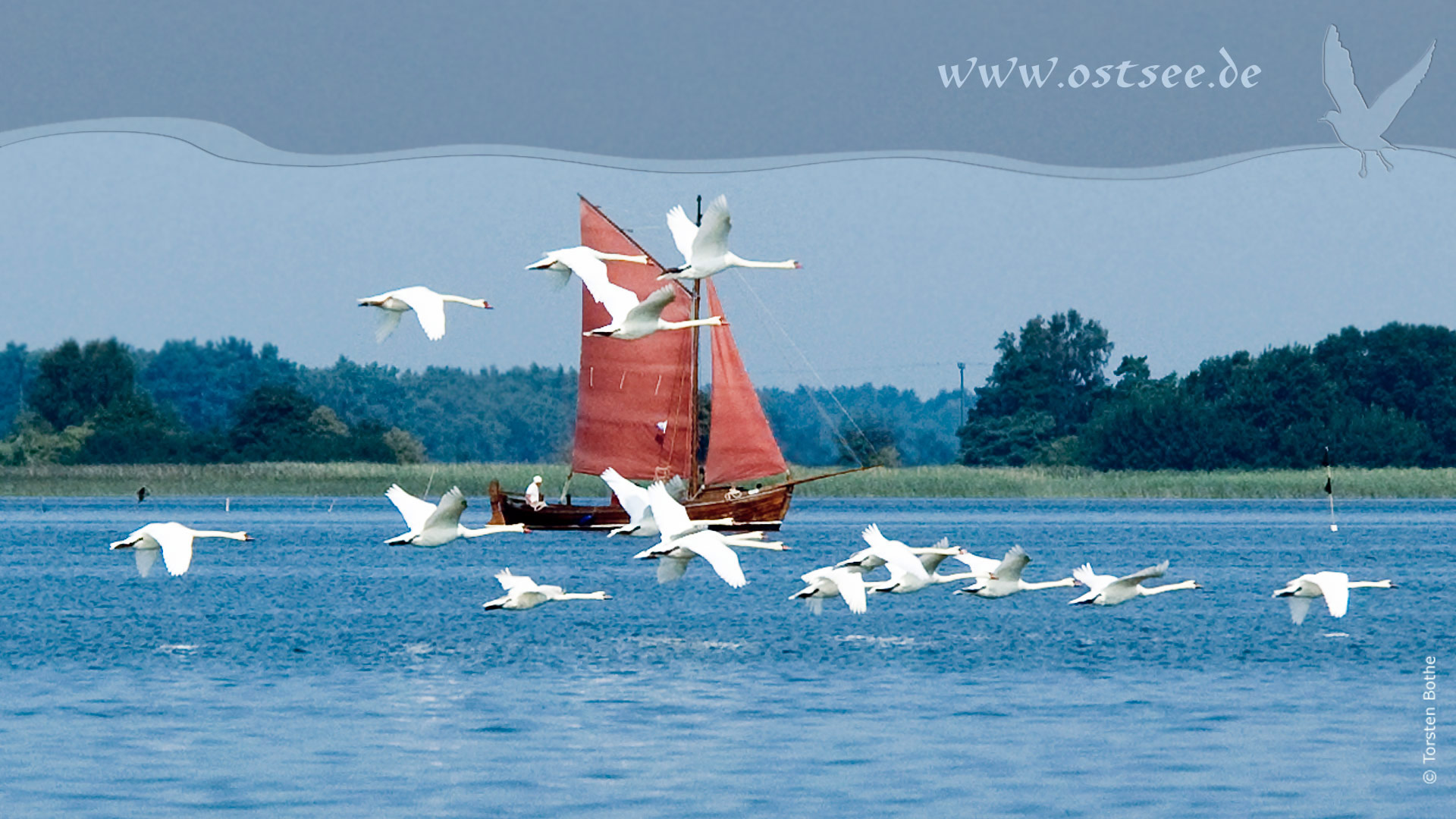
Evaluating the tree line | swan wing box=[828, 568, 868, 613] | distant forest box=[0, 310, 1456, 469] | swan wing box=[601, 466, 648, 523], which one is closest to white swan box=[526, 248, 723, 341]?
swan wing box=[601, 466, 648, 523]

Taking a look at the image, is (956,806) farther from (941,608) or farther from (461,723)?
(941,608)

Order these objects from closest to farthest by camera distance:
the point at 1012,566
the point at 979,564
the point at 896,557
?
the point at 1012,566
the point at 896,557
the point at 979,564

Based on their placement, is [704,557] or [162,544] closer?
[162,544]

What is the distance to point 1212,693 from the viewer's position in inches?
1087

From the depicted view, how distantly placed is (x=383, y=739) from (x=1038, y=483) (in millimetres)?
72140

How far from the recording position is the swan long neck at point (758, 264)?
857 inches

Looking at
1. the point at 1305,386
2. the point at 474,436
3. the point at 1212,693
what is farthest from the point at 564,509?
the point at 474,436

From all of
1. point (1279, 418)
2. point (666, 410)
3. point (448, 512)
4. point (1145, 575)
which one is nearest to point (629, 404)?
point (666, 410)

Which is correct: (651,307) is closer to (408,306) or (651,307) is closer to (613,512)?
(408,306)

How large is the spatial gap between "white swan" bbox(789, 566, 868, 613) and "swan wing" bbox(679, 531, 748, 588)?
178cm

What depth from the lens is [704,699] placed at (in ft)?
87.7

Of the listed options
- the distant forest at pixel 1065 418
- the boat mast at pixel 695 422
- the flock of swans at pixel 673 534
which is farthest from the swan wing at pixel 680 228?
the distant forest at pixel 1065 418

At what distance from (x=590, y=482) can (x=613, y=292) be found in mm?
59944

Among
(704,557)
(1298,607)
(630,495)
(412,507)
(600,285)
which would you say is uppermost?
(600,285)
